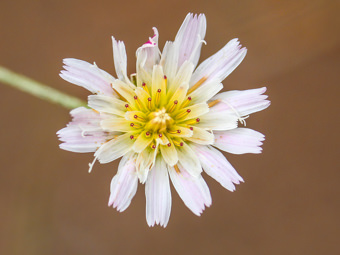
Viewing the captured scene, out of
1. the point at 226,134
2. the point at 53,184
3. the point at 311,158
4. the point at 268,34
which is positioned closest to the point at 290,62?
the point at 268,34

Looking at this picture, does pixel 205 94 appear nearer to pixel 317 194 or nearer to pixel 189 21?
pixel 189 21

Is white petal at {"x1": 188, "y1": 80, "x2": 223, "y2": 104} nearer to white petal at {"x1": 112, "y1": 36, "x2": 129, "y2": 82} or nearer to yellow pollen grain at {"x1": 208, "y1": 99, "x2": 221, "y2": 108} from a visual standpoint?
yellow pollen grain at {"x1": 208, "y1": 99, "x2": 221, "y2": 108}

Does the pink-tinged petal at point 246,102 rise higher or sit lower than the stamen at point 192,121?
higher

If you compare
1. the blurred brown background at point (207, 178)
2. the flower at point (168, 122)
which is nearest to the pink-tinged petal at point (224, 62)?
the flower at point (168, 122)

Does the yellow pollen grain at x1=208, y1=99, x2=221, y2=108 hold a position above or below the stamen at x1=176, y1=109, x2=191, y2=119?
above

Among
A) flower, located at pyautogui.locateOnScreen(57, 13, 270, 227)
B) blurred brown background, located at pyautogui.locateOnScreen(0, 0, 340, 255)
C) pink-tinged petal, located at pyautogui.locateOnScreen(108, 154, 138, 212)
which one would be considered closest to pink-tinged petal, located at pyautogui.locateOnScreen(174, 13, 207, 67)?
flower, located at pyautogui.locateOnScreen(57, 13, 270, 227)

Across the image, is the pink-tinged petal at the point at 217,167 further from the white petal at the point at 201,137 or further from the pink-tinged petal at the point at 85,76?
the pink-tinged petal at the point at 85,76

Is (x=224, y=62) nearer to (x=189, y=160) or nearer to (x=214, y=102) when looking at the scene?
(x=214, y=102)
